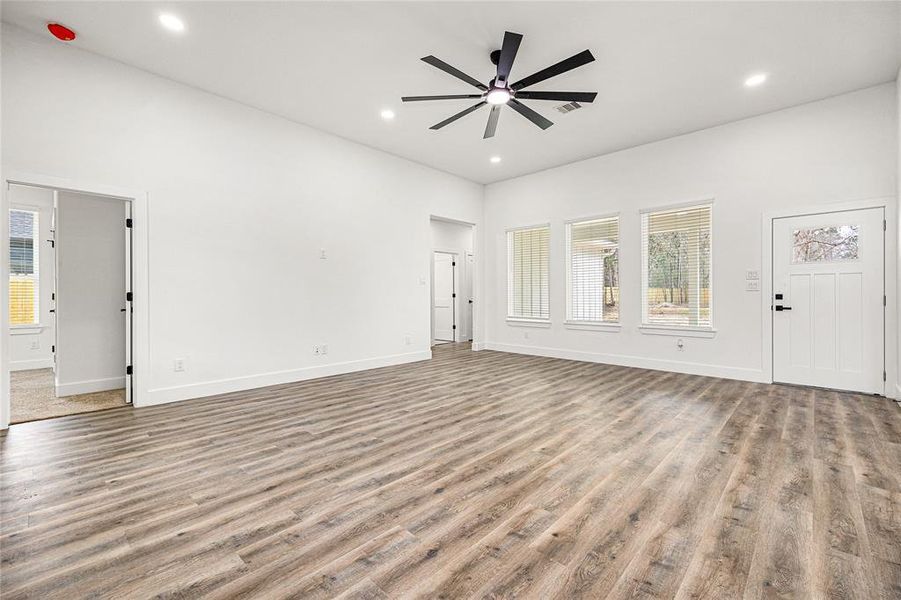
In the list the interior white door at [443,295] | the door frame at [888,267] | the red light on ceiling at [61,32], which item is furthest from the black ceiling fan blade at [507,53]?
the interior white door at [443,295]

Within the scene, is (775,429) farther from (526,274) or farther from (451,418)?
(526,274)

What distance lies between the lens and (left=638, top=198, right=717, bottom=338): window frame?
544 centimetres

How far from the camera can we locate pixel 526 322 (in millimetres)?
7578

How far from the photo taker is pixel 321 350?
5535 mm

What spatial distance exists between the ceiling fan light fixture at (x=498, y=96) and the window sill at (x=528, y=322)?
14.2 feet

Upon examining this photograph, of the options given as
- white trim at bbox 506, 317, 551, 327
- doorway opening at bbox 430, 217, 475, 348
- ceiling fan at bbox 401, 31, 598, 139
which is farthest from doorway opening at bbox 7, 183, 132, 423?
doorway opening at bbox 430, 217, 475, 348

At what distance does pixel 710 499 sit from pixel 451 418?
2.02 metres

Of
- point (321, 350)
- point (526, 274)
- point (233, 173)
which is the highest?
point (233, 173)

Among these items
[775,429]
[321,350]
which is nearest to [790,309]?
[775,429]

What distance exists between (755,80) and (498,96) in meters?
2.82

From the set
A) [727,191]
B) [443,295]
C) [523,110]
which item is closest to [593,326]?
[727,191]

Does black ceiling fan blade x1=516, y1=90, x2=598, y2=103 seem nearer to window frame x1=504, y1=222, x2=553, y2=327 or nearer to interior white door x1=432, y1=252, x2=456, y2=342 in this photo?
window frame x1=504, y1=222, x2=553, y2=327

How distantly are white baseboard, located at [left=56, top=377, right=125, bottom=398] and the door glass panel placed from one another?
835cm

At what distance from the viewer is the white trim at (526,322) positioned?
288 inches
